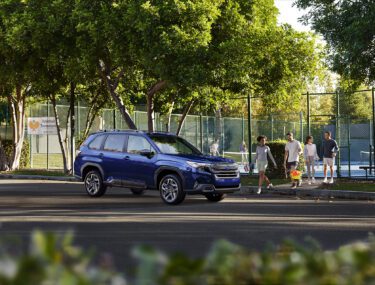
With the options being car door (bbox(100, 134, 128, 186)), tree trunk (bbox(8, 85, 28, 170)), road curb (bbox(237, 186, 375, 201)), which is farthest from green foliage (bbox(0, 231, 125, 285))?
tree trunk (bbox(8, 85, 28, 170))

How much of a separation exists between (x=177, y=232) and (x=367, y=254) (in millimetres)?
9432

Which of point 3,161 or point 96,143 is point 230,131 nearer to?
point 3,161

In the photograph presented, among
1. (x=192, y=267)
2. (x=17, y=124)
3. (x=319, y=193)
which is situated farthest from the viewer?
(x=17, y=124)

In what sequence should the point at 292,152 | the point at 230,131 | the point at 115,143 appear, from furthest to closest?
the point at 230,131 → the point at 292,152 → the point at 115,143

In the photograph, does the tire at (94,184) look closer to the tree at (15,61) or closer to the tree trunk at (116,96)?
the tree trunk at (116,96)

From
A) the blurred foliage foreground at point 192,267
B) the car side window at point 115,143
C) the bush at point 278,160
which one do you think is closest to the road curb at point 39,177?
the bush at point 278,160

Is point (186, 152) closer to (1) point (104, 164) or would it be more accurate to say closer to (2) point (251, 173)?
(1) point (104, 164)

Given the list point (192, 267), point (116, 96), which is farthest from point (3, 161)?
point (192, 267)

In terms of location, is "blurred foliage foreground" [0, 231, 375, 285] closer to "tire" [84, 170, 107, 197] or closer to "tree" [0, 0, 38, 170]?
"tire" [84, 170, 107, 197]

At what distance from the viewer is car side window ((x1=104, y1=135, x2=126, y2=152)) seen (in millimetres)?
19578

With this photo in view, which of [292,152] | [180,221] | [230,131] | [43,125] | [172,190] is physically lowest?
[180,221]

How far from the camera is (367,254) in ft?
7.81

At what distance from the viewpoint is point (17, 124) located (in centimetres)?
3534

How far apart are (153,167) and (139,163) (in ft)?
1.82
